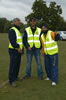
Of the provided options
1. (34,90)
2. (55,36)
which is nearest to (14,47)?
(55,36)

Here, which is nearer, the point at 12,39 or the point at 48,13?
the point at 12,39

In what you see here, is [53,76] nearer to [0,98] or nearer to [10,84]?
[10,84]

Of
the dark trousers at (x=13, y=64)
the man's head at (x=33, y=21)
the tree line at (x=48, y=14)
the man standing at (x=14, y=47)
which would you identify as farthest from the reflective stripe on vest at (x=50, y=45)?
the tree line at (x=48, y=14)

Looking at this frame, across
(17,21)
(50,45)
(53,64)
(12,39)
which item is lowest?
(53,64)

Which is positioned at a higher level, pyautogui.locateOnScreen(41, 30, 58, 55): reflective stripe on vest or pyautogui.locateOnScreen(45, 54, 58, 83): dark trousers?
pyautogui.locateOnScreen(41, 30, 58, 55): reflective stripe on vest

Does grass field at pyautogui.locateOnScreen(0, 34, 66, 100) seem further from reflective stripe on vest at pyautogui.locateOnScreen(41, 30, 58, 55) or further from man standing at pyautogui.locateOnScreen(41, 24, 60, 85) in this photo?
reflective stripe on vest at pyautogui.locateOnScreen(41, 30, 58, 55)

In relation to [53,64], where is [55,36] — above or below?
above

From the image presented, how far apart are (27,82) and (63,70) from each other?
235 cm


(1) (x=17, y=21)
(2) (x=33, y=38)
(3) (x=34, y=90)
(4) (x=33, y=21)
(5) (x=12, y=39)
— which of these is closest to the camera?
(3) (x=34, y=90)

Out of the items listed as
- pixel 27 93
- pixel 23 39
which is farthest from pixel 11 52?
pixel 27 93

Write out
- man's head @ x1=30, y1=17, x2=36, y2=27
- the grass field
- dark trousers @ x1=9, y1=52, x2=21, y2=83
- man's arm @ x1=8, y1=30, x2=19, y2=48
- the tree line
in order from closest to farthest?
the grass field, man's arm @ x1=8, y1=30, x2=19, y2=48, dark trousers @ x1=9, y1=52, x2=21, y2=83, man's head @ x1=30, y1=17, x2=36, y2=27, the tree line

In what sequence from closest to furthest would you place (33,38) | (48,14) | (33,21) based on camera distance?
(33,21)
(33,38)
(48,14)

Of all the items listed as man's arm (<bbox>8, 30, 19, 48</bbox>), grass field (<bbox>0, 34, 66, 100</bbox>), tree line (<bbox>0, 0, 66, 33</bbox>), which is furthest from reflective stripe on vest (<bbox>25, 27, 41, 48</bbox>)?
tree line (<bbox>0, 0, 66, 33</bbox>)

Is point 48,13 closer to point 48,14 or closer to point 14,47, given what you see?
point 48,14
